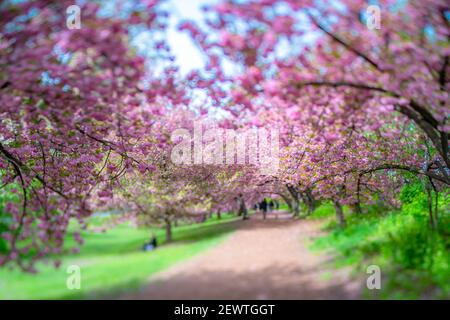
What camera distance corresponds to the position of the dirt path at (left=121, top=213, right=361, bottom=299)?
364 inches

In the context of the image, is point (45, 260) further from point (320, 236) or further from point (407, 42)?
point (320, 236)

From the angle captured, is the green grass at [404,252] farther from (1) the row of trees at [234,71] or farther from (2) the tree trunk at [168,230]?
(2) the tree trunk at [168,230]

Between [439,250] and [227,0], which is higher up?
[227,0]

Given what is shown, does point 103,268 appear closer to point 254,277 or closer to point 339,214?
point 254,277

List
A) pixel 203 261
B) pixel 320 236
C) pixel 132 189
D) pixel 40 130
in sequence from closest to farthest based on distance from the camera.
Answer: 1. pixel 40 130
2. pixel 203 261
3. pixel 320 236
4. pixel 132 189

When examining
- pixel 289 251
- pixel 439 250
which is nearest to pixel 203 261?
pixel 289 251

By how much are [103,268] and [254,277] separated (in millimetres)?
4148

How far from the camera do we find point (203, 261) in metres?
12.0

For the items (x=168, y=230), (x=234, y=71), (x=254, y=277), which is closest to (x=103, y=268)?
(x=254, y=277)

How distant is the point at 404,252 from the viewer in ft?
29.5

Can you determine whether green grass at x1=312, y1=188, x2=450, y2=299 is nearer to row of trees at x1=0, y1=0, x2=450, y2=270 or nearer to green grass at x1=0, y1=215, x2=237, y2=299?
row of trees at x1=0, y1=0, x2=450, y2=270

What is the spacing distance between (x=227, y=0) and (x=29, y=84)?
292cm

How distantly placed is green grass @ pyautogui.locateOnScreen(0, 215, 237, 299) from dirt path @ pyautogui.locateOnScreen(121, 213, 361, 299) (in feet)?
2.08
